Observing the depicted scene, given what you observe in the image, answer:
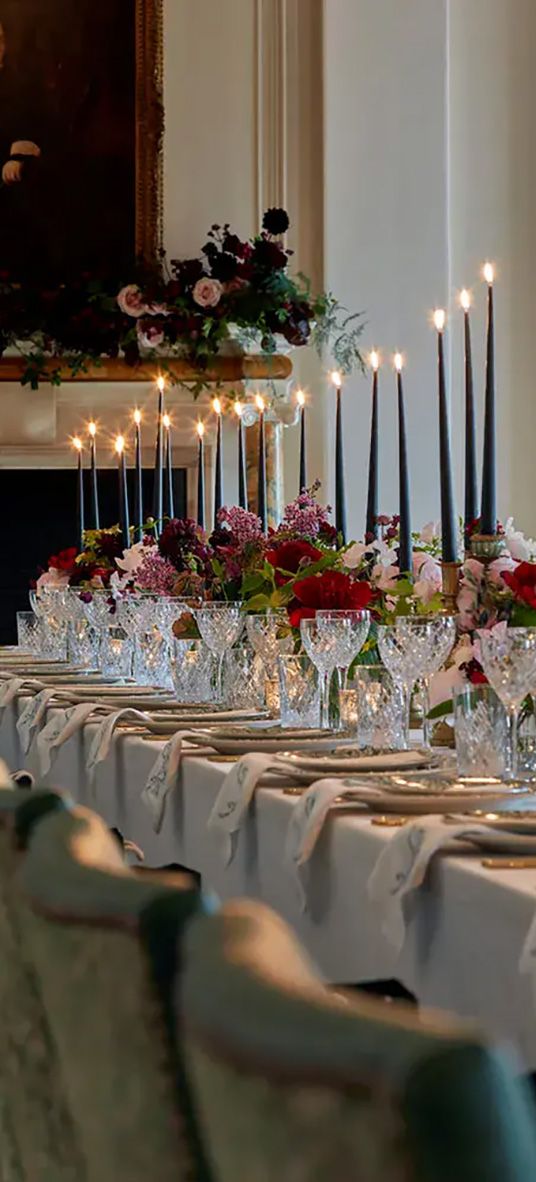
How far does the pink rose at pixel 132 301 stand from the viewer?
8211mm

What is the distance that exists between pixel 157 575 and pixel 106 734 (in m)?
1.00

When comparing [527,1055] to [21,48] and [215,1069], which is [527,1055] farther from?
[21,48]

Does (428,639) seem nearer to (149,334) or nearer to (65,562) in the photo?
(65,562)

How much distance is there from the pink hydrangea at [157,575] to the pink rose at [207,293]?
4.23 metres

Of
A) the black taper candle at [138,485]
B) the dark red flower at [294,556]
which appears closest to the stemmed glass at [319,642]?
the dark red flower at [294,556]

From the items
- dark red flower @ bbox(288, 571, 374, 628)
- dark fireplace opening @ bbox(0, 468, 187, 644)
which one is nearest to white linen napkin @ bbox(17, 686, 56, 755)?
dark red flower @ bbox(288, 571, 374, 628)

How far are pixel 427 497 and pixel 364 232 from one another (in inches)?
51.5

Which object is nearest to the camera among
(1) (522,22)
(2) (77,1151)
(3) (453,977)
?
(2) (77,1151)

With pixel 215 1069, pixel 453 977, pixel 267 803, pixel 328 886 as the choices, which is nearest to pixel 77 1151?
pixel 215 1069

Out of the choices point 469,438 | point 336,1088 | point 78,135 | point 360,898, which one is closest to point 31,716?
point 469,438

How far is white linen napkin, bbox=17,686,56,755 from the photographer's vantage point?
11.5 ft

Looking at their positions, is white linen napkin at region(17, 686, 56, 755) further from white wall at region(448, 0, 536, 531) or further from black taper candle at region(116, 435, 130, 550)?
white wall at region(448, 0, 536, 531)

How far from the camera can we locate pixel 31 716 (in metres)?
3.60

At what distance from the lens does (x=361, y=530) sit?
8547 mm
